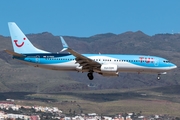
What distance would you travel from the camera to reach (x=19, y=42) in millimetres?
117000

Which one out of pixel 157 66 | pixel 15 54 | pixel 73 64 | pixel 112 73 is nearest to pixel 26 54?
pixel 15 54

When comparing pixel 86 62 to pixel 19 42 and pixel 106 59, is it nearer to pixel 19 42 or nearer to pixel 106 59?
pixel 106 59

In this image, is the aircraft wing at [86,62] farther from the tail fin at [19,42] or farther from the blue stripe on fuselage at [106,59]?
the tail fin at [19,42]

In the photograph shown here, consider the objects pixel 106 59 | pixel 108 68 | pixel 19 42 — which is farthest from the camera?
pixel 19 42

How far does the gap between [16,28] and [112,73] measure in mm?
24057

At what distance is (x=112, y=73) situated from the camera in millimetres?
107688

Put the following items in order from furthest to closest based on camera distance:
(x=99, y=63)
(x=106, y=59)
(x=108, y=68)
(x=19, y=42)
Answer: (x=19, y=42)
(x=106, y=59)
(x=99, y=63)
(x=108, y=68)

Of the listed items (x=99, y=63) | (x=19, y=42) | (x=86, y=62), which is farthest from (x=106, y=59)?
(x=19, y=42)

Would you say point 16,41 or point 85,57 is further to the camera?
point 16,41

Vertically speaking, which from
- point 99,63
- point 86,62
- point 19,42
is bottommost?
point 99,63

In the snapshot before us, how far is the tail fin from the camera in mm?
114750

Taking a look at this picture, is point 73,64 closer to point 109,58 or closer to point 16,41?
point 109,58

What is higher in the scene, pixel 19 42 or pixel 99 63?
pixel 19 42

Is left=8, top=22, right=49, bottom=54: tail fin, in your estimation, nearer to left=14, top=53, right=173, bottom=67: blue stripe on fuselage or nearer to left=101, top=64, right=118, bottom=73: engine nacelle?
left=14, top=53, right=173, bottom=67: blue stripe on fuselage
